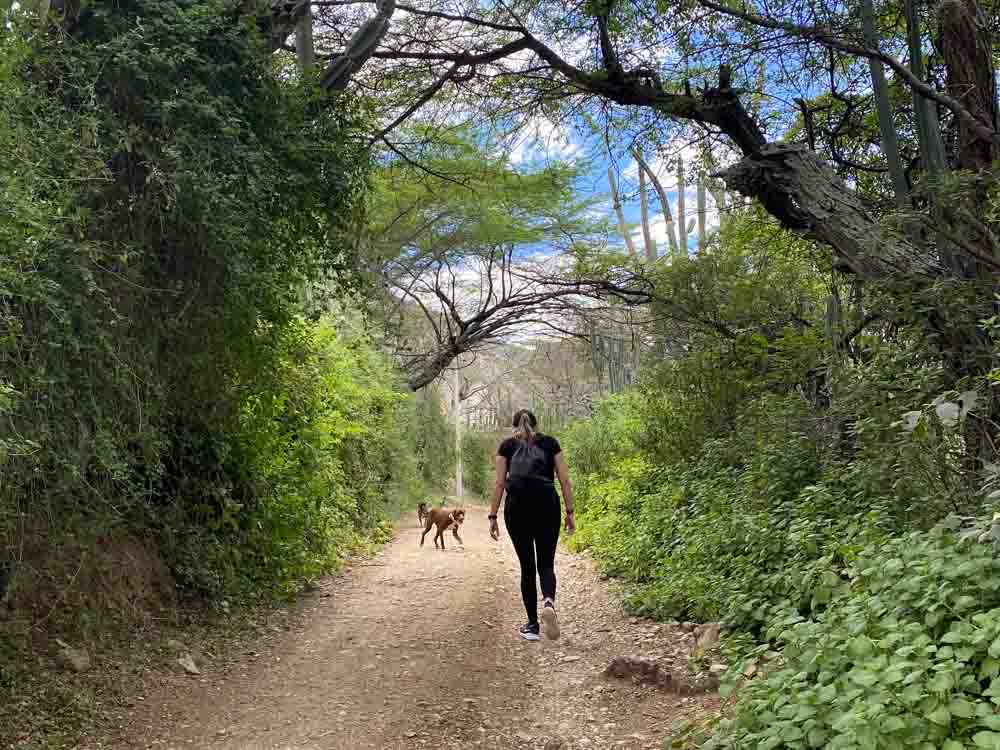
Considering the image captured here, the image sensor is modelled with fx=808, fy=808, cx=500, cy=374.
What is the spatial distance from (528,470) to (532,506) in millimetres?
255

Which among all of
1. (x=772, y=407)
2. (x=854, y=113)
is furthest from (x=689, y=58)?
(x=772, y=407)

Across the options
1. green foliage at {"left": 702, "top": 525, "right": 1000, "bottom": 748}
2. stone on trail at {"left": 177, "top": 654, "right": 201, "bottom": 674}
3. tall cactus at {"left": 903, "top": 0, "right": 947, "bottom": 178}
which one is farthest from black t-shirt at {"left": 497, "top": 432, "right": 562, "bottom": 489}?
tall cactus at {"left": 903, "top": 0, "right": 947, "bottom": 178}

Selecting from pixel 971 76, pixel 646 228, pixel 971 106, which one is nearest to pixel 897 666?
pixel 971 106

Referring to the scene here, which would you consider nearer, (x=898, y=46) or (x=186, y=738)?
(x=186, y=738)

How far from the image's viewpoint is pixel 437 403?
78.5ft

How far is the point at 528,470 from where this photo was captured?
18.9ft

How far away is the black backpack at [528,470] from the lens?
5.72 m

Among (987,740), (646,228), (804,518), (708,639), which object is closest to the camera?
(987,740)

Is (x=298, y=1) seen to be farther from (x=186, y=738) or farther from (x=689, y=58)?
(x=186, y=738)

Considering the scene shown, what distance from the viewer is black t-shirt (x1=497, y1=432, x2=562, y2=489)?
5828 mm

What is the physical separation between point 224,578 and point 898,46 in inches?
305

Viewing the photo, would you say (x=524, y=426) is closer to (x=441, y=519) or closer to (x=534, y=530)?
(x=534, y=530)

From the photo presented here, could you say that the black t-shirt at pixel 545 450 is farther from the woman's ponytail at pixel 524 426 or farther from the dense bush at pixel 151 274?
the dense bush at pixel 151 274

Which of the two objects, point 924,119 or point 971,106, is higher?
point 971,106
